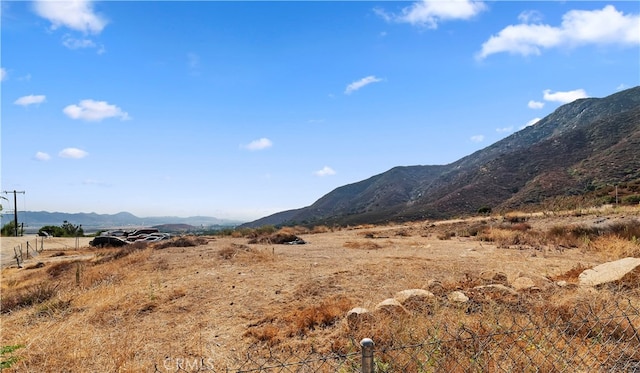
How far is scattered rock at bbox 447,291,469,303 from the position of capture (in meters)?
6.53

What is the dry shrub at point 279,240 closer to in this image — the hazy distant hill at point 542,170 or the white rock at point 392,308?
the white rock at point 392,308

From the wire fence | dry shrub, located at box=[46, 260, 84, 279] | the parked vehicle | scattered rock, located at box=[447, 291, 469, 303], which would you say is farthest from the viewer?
the parked vehicle

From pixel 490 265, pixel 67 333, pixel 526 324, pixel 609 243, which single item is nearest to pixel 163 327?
pixel 67 333

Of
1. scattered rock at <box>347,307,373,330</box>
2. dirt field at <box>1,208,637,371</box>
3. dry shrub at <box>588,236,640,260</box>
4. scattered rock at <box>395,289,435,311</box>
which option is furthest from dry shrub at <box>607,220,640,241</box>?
scattered rock at <box>347,307,373,330</box>

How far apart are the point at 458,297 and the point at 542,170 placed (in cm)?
6123

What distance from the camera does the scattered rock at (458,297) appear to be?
653cm

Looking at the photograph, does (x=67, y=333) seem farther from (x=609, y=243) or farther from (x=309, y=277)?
(x=609, y=243)

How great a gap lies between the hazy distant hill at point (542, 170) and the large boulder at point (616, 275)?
37.1 meters

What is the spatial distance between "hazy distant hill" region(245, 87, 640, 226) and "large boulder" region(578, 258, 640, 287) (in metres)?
37.1

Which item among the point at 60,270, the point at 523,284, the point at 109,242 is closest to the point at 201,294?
the point at 523,284

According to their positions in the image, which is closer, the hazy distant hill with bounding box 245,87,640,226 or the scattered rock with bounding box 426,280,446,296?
the scattered rock with bounding box 426,280,446,296

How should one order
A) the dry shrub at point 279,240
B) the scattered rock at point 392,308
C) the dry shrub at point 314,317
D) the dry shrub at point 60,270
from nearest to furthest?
1. the scattered rock at point 392,308
2. the dry shrub at point 314,317
3. the dry shrub at point 60,270
4. the dry shrub at point 279,240

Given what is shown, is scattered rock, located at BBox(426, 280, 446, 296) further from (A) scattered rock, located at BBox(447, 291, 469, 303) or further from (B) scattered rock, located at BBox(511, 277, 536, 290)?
(B) scattered rock, located at BBox(511, 277, 536, 290)

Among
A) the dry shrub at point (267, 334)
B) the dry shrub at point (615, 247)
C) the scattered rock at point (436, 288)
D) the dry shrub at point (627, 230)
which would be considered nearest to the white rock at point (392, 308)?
the dry shrub at point (267, 334)
